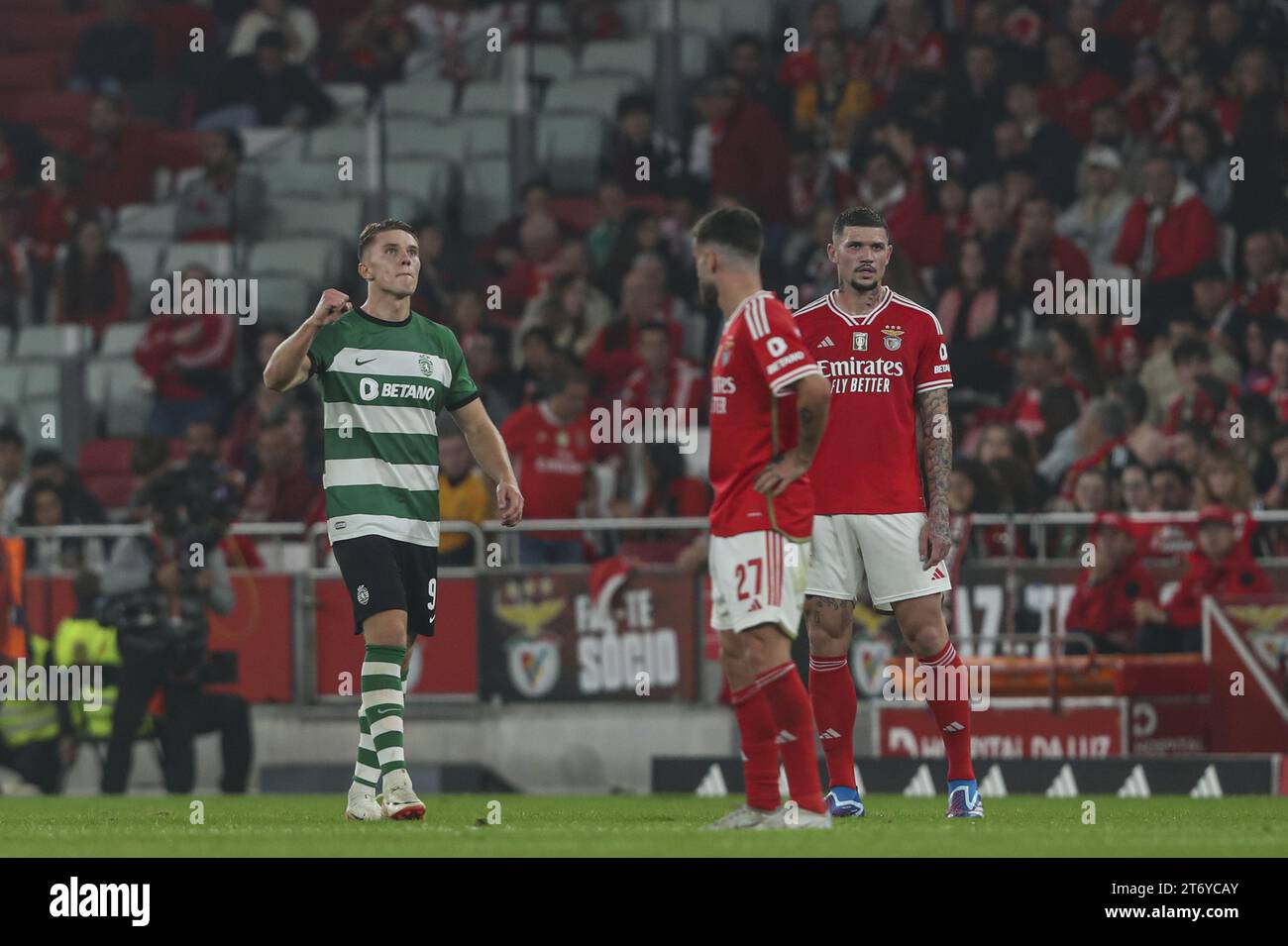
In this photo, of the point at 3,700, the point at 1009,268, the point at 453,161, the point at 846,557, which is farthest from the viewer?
the point at 453,161

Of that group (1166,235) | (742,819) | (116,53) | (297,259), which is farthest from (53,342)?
(742,819)

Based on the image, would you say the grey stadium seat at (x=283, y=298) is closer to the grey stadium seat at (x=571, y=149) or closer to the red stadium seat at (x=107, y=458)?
the red stadium seat at (x=107, y=458)

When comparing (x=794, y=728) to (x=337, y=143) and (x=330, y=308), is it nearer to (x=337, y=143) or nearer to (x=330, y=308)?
(x=330, y=308)

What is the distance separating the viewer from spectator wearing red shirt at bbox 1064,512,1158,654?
51.5 ft

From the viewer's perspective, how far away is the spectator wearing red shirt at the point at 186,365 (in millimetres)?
21422

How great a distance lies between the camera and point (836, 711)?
10.5 m

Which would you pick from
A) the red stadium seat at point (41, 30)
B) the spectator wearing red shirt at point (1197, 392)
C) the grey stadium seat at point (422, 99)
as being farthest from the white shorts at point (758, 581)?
the red stadium seat at point (41, 30)

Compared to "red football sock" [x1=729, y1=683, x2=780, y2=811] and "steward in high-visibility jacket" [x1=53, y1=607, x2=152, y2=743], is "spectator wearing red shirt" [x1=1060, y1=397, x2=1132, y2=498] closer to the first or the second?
"steward in high-visibility jacket" [x1=53, y1=607, x2=152, y2=743]

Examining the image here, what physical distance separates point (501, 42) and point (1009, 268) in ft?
25.8

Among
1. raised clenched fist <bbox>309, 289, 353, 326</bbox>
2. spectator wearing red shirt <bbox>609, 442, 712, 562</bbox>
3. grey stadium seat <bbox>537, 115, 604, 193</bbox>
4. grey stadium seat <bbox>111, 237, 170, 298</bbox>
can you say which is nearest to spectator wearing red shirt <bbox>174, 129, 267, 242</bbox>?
grey stadium seat <bbox>111, 237, 170, 298</bbox>

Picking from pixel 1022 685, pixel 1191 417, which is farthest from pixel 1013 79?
pixel 1022 685

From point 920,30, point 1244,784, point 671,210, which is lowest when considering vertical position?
point 1244,784

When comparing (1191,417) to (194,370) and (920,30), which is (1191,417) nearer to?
(920,30)

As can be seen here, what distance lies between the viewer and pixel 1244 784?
14594 mm
